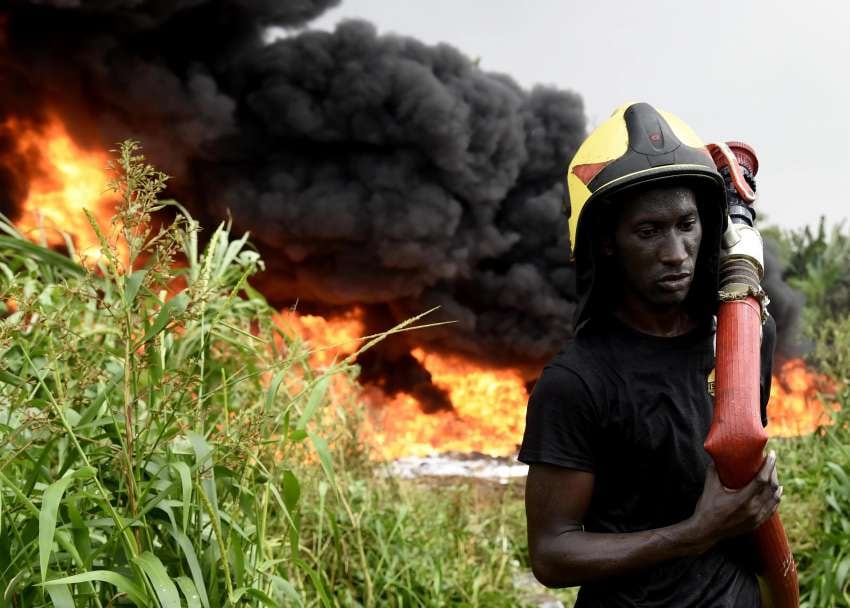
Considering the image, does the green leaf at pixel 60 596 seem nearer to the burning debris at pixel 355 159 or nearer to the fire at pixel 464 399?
the burning debris at pixel 355 159

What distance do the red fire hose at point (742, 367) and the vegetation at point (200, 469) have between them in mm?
784

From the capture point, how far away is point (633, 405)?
1639mm

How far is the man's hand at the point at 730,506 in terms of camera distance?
4.86ft

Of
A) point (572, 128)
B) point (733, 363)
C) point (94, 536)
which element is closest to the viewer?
point (733, 363)

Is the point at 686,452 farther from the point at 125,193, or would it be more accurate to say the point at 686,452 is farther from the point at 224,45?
the point at 224,45

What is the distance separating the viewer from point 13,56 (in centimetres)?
1445

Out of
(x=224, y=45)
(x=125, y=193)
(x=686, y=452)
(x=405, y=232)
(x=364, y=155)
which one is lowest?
(x=686, y=452)

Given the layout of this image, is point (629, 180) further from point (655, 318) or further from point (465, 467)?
point (465, 467)

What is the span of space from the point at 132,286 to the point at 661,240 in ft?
3.66

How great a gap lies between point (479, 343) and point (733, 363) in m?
15.3

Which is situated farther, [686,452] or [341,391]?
[341,391]

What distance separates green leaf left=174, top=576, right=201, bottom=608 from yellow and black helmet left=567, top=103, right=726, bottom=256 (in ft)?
3.71

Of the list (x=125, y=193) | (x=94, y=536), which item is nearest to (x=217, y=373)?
(x=94, y=536)

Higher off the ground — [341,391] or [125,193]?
[125,193]
